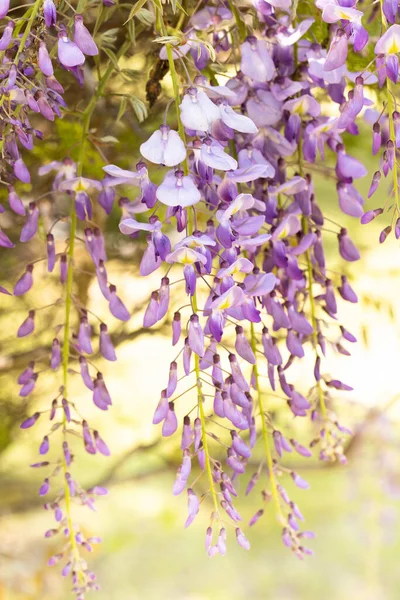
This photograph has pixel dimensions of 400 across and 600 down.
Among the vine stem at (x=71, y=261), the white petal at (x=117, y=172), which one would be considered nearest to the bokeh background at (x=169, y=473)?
Answer: the vine stem at (x=71, y=261)

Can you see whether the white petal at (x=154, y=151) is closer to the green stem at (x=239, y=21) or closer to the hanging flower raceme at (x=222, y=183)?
the hanging flower raceme at (x=222, y=183)

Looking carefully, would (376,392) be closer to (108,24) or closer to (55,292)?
(55,292)

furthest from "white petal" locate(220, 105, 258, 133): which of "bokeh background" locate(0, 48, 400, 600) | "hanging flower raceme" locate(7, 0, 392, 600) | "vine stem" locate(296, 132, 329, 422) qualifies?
"bokeh background" locate(0, 48, 400, 600)

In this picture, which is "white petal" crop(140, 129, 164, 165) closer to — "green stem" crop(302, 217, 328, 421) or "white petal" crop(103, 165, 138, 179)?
"white petal" crop(103, 165, 138, 179)

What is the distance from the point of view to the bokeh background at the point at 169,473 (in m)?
0.89

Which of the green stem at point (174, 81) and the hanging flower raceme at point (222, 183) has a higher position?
the green stem at point (174, 81)

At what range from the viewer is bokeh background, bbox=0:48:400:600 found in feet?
2.93

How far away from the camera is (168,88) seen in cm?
81

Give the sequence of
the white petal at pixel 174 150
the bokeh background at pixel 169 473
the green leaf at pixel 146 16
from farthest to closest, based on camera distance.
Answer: the bokeh background at pixel 169 473 < the green leaf at pixel 146 16 < the white petal at pixel 174 150

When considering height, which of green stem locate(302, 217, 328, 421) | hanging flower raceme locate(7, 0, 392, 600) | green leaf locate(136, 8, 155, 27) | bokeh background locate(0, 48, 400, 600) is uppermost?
green leaf locate(136, 8, 155, 27)

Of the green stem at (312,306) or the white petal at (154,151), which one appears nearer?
the white petal at (154,151)

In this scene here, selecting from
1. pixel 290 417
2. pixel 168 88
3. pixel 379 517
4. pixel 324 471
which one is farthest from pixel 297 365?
pixel 168 88

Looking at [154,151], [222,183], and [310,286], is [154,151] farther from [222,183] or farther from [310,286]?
[310,286]

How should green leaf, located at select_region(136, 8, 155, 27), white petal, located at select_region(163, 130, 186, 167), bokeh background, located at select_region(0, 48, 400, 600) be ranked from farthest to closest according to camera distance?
bokeh background, located at select_region(0, 48, 400, 600) → green leaf, located at select_region(136, 8, 155, 27) → white petal, located at select_region(163, 130, 186, 167)
